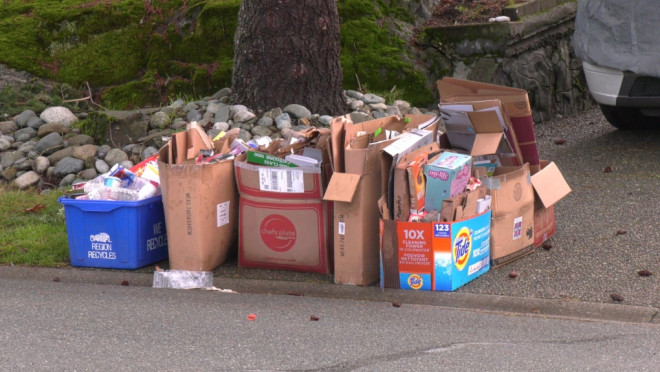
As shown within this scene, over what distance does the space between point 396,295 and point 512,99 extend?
1.72 meters

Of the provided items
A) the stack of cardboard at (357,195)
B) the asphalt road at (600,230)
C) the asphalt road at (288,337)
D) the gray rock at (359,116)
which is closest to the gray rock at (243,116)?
the gray rock at (359,116)

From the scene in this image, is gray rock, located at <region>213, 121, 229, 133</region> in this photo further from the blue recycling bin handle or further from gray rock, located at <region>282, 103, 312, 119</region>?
the blue recycling bin handle

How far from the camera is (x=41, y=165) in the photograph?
30.0 feet

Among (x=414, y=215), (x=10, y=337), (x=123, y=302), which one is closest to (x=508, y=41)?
(x=414, y=215)

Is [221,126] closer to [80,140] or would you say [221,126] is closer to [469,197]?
[80,140]

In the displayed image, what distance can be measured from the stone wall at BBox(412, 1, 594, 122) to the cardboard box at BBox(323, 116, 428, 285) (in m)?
4.92

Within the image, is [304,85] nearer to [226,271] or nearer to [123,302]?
[226,271]

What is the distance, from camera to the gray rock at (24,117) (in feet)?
33.0

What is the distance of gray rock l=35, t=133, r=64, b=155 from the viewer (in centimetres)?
942

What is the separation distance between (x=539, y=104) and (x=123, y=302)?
259 inches

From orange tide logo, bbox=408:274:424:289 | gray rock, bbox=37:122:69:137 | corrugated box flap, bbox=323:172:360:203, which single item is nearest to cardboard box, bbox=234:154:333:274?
corrugated box flap, bbox=323:172:360:203

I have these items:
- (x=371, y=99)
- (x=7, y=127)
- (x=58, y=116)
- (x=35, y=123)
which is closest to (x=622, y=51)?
(x=371, y=99)

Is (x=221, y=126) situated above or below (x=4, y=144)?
above

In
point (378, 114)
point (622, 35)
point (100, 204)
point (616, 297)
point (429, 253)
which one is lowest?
point (616, 297)
